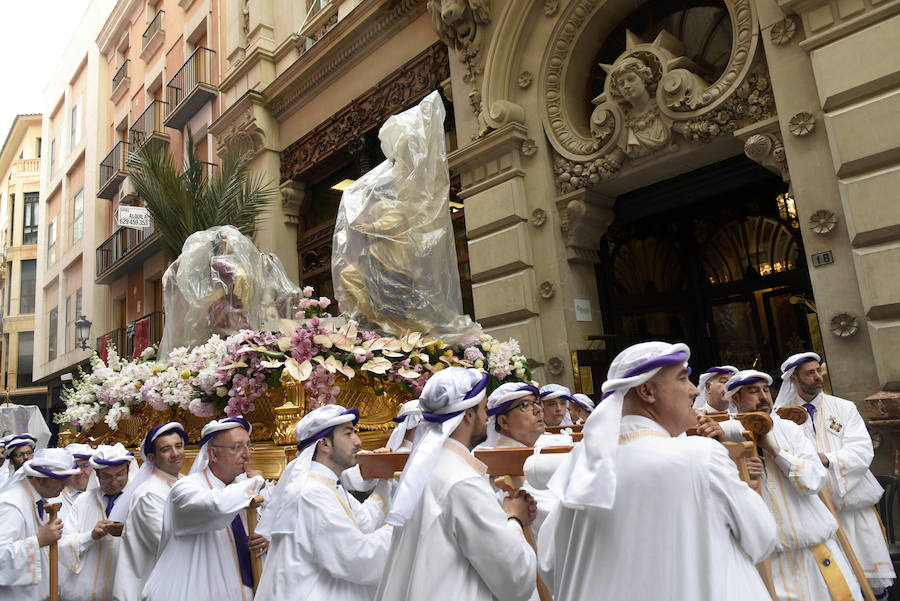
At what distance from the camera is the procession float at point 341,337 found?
5.66 meters

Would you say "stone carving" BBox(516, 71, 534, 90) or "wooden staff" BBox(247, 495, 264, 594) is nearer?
"wooden staff" BBox(247, 495, 264, 594)

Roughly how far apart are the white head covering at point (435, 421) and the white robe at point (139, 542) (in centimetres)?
238

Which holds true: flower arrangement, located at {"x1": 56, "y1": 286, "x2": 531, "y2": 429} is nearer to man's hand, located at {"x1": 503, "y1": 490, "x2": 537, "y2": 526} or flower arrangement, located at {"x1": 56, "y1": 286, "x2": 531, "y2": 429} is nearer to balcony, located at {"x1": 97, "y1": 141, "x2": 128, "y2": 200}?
man's hand, located at {"x1": 503, "y1": 490, "x2": 537, "y2": 526}

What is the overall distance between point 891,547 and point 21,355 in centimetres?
4161

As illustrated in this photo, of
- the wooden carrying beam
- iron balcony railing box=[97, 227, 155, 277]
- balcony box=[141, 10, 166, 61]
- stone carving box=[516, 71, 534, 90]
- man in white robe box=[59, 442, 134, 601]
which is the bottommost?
man in white robe box=[59, 442, 134, 601]

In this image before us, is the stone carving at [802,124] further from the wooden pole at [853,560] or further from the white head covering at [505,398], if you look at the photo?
the white head covering at [505,398]

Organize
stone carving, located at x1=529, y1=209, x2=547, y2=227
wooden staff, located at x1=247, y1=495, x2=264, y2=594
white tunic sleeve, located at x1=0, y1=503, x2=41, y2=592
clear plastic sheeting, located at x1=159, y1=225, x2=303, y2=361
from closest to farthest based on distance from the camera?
wooden staff, located at x1=247, y1=495, x2=264, y2=594
white tunic sleeve, located at x1=0, y1=503, x2=41, y2=592
clear plastic sheeting, located at x1=159, y1=225, x2=303, y2=361
stone carving, located at x1=529, y1=209, x2=547, y2=227

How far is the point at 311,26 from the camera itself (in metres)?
13.6

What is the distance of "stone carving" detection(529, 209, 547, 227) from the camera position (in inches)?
350

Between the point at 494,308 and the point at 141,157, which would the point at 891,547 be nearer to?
the point at 494,308

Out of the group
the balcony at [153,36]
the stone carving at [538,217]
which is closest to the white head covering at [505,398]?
the stone carving at [538,217]

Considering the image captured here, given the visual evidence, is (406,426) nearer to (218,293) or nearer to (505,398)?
(505,398)

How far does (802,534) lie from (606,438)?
83.3 inches

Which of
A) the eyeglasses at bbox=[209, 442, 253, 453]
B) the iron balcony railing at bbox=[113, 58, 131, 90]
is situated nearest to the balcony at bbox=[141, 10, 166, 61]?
the iron balcony railing at bbox=[113, 58, 131, 90]
